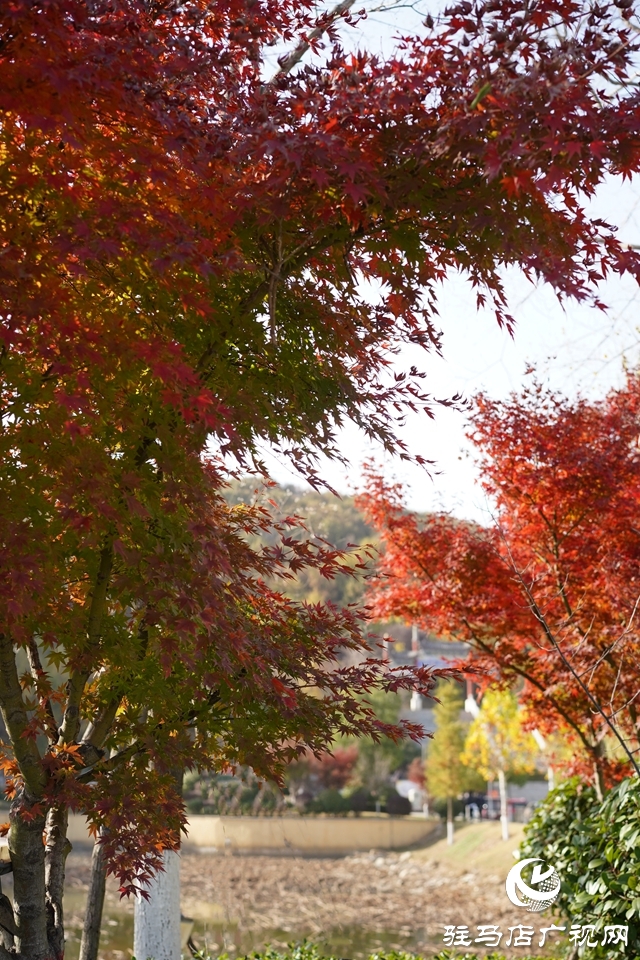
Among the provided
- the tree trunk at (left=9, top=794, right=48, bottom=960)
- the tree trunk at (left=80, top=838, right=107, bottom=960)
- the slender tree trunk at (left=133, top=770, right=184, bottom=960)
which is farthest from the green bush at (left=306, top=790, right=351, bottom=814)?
the tree trunk at (left=9, top=794, right=48, bottom=960)

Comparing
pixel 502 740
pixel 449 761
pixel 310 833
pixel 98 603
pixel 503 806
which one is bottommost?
pixel 310 833

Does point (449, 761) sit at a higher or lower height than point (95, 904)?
lower

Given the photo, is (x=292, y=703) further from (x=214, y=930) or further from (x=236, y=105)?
(x=214, y=930)

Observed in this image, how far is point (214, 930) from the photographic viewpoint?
43.7 ft

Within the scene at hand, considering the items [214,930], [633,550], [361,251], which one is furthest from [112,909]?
[361,251]

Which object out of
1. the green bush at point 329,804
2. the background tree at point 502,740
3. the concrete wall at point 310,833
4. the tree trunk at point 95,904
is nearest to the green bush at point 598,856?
the tree trunk at point 95,904

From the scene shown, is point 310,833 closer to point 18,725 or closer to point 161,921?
point 161,921

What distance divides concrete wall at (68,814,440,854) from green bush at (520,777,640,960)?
1560cm

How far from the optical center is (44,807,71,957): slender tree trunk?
312 cm

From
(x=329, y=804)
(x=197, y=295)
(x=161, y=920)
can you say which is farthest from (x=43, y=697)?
(x=329, y=804)

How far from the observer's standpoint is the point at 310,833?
21.0 meters

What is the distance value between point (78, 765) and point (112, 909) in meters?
13.6

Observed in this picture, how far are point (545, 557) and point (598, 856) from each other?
5.59 feet

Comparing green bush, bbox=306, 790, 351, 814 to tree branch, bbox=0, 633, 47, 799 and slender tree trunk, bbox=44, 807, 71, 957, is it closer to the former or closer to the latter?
slender tree trunk, bbox=44, 807, 71, 957
